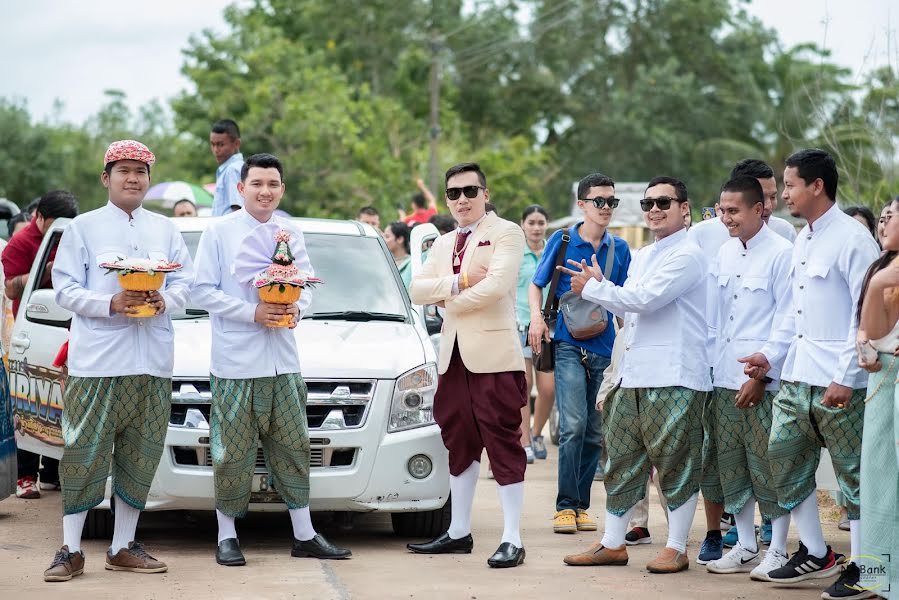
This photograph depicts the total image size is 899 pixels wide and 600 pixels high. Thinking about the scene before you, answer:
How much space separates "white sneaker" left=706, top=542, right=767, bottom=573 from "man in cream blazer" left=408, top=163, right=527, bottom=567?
111 cm

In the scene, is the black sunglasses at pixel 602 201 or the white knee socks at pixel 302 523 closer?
the white knee socks at pixel 302 523

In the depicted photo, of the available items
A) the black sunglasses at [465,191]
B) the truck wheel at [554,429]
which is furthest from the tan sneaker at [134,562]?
the truck wheel at [554,429]

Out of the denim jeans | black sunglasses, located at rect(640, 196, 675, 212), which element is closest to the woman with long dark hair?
black sunglasses, located at rect(640, 196, 675, 212)

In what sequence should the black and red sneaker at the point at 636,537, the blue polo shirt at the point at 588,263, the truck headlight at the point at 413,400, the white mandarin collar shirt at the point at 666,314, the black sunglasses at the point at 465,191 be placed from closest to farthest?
the white mandarin collar shirt at the point at 666,314, the black sunglasses at the point at 465,191, the truck headlight at the point at 413,400, the black and red sneaker at the point at 636,537, the blue polo shirt at the point at 588,263

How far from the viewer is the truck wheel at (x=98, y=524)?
8.04m

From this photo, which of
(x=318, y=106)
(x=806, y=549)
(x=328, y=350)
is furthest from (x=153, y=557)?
(x=318, y=106)

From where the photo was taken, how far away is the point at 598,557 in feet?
24.6

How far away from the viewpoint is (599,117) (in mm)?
48281

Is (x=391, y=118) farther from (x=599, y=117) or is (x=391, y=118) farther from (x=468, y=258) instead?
(x=468, y=258)

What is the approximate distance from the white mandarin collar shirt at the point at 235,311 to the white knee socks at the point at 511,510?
1.43 m

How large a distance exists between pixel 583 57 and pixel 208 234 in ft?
140

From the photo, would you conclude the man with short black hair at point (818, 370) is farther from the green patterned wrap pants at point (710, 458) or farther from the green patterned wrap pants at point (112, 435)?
the green patterned wrap pants at point (112, 435)

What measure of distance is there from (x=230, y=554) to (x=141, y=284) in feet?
5.35

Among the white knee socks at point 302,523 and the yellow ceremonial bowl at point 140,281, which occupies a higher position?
the yellow ceremonial bowl at point 140,281
